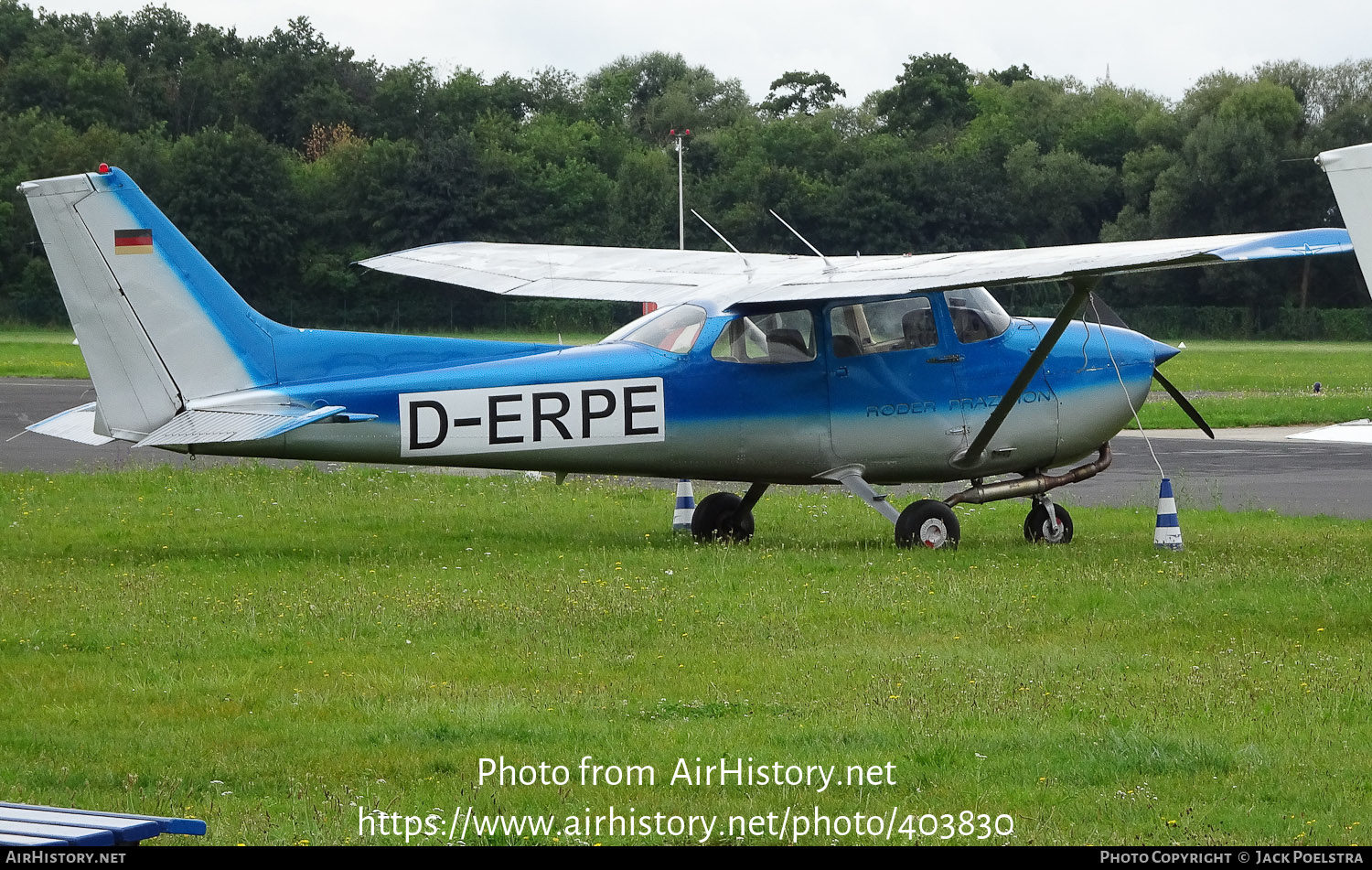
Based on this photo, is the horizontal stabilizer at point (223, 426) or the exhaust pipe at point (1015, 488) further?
the exhaust pipe at point (1015, 488)

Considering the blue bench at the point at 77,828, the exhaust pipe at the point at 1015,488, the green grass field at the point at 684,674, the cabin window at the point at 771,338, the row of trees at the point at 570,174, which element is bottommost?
the green grass field at the point at 684,674

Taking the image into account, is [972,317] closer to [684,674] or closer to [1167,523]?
[1167,523]

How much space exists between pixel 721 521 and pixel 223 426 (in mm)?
4555

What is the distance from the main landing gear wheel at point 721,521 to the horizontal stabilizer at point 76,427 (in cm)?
505

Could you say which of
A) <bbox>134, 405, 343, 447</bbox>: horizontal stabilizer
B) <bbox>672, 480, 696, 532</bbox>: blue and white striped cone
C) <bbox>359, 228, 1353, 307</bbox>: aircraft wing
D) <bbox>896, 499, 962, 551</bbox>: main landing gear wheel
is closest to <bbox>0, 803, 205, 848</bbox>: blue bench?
<bbox>134, 405, 343, 447</bbox>: horizontal stabilizer

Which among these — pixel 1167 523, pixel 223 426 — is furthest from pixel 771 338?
pixel 223 426

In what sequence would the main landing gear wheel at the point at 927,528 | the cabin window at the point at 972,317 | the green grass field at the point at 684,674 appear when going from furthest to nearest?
the cabin window at the point at 972,317
the main landing gear wheel at the point at 927,528
the green grass field at the point at 684,674

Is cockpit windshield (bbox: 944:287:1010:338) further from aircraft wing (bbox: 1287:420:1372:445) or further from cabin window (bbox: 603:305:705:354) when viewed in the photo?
aircraft wing (bbox: 1287:420:1372:445)

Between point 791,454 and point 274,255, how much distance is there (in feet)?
183

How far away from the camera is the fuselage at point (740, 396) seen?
12148mm

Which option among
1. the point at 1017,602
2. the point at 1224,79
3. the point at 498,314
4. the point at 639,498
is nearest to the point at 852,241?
the point at 498,314

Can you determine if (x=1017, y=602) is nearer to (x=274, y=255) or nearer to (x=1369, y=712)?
(x=1369, y=712)

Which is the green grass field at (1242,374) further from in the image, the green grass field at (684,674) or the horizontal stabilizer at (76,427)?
the green grass field at (684,674)

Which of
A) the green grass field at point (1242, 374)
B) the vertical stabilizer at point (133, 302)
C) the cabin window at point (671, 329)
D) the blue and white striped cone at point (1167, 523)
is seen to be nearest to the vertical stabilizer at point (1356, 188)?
the blue and white striped cone at point (1167, 523)
